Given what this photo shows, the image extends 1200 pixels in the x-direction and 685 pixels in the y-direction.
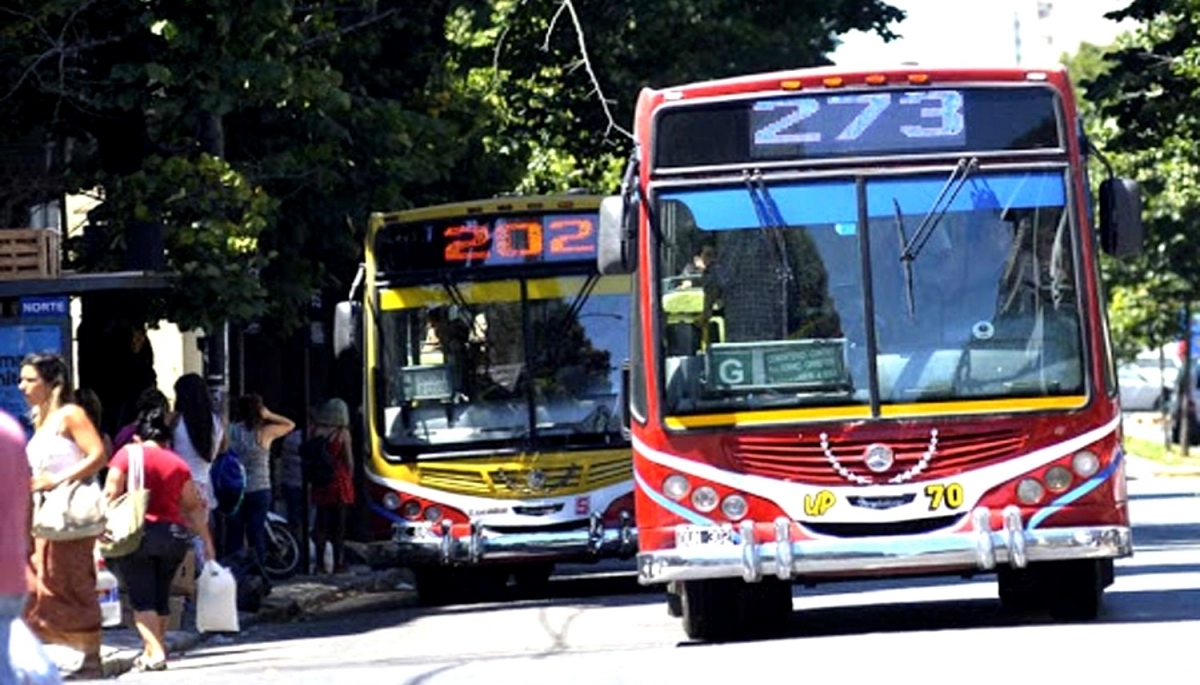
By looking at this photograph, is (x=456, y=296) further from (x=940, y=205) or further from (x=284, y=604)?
(x=940, y=205)

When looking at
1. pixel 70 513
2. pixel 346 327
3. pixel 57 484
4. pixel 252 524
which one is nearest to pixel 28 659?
pixel 57 484

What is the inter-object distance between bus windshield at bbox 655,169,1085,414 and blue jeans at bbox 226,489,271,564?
26.5 ft

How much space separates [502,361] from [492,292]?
1.84 feet

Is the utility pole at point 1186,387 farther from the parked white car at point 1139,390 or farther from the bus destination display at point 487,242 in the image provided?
the bus destination display at point 487,242

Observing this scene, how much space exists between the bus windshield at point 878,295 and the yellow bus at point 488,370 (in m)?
7.14

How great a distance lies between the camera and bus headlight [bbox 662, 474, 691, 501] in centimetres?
1655

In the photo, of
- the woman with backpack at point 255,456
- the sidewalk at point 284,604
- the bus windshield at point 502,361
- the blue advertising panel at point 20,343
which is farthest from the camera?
the woman with backpack at point 255,456

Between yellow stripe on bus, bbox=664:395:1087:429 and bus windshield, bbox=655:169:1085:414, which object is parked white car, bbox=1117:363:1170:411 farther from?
yellow stripe on bus, bbox=664:395:1087:429

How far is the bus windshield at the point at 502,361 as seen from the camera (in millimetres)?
23969

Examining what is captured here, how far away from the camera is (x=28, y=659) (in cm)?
993

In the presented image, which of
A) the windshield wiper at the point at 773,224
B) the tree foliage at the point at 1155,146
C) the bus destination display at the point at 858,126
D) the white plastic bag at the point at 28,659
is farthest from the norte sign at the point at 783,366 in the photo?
the tree foliage at the point at 1155,146

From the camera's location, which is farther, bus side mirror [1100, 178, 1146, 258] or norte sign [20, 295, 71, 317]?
norte sign [20, 295, 71, 317]

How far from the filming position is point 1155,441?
72125 millimetres

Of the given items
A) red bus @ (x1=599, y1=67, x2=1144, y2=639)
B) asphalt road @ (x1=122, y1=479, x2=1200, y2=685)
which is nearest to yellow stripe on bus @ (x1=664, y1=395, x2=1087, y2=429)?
red bus @ (x1=599, y1=67, x2=1144, y2=639)
